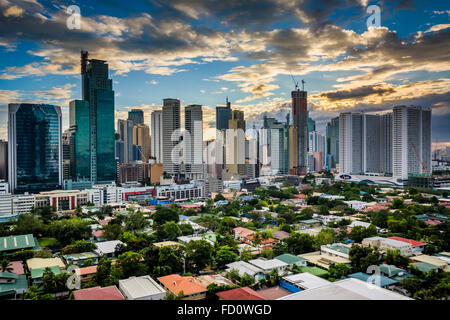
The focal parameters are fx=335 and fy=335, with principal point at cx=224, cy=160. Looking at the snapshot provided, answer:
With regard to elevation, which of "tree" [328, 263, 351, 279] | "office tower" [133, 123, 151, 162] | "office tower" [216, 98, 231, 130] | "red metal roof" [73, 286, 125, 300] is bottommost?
"tree" [328, 263, 351, 279]

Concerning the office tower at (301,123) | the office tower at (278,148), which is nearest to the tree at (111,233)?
the office tower at (278,148)

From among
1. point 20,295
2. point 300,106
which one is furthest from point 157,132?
point 20,295

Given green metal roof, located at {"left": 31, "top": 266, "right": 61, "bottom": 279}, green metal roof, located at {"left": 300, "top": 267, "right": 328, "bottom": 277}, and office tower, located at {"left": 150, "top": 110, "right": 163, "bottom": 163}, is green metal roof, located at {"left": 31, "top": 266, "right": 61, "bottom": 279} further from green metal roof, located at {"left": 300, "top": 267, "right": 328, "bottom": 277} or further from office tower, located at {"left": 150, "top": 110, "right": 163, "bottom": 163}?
office tower, located at {"left": 150, "top": 110, "right": 163, "bottom": 163}

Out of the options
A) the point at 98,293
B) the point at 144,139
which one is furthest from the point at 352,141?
the point at 98,293

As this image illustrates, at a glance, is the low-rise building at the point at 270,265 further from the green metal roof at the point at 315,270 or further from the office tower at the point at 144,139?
the office tower at the point at 144,139

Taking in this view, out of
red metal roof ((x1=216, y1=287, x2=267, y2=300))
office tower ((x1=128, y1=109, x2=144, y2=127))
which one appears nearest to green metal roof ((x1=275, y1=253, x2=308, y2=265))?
red metal roof ((x1=216, y1=287, x2=267, y2=300))

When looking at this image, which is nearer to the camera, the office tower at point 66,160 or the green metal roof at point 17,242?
the green metal roof at point 17,242

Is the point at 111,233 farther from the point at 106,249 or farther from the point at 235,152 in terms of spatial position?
the point at 235,152
